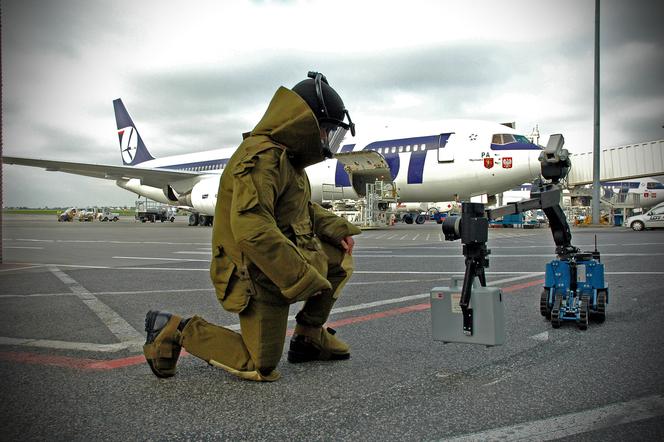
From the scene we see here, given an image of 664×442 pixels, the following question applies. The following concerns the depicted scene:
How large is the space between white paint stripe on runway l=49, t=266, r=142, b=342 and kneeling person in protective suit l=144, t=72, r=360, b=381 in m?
1.11

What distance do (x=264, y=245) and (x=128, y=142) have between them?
121 ft

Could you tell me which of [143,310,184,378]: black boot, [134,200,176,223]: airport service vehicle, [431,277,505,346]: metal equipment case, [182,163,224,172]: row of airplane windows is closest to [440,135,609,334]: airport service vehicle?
[431,277,505,346]: metal equipment case

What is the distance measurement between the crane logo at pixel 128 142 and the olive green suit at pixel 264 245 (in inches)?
1408

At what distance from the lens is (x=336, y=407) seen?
217 centimetres

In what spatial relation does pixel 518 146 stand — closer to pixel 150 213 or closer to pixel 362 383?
pixel 362 383

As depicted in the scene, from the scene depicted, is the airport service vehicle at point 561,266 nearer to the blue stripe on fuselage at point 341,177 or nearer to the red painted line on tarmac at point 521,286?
the red painted line on tarmac at point 521,286

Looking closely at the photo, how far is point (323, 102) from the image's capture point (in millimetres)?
2654

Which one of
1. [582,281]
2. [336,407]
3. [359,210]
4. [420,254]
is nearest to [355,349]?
[336,407]

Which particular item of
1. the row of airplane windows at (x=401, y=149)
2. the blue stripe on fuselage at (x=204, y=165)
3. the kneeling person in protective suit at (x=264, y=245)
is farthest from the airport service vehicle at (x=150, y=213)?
the kneeling person in protective suit at (x=264, y=245)

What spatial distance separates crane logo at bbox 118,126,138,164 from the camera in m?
35.3

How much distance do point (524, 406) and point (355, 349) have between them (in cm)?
122

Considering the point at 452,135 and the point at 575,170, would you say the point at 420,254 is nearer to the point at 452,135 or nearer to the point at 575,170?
the point at 452,135

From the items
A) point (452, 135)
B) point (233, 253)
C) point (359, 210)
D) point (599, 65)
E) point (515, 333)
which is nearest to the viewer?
point (233, 253)

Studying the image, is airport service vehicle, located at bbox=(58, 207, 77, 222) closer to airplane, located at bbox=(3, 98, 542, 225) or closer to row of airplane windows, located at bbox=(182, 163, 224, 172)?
row of airplane windows, located at bbox=(182, 163, 224, 172)
